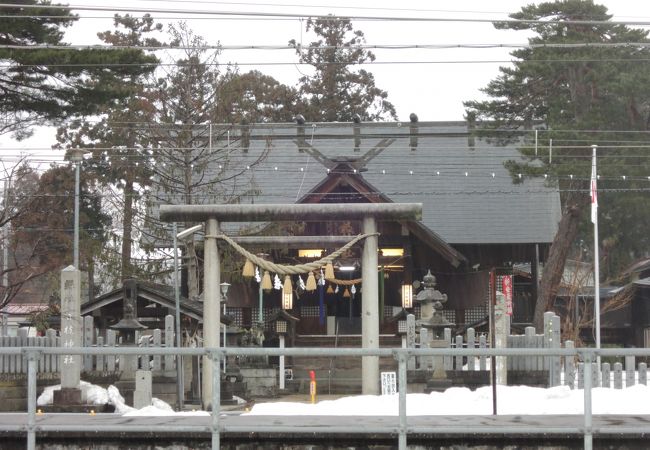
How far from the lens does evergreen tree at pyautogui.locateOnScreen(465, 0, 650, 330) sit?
37125 mm

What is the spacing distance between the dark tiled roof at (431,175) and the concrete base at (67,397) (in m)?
18.1

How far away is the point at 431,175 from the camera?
1768 inches

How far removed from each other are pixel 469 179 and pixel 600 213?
260 inches

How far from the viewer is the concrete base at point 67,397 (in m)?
23.2

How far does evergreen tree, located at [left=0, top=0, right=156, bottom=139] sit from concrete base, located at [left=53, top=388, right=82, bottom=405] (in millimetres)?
6721

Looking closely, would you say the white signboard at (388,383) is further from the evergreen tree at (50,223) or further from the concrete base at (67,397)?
the evergreen tree at (50,223)

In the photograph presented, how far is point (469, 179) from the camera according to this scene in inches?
1773

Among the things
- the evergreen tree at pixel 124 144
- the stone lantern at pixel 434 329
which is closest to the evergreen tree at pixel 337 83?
the evergreen tree at pixel 124 144

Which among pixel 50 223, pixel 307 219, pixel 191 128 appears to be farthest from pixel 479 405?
pixel 50 223

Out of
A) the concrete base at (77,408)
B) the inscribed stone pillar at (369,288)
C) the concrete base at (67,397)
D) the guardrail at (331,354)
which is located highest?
the inscribed stone pillar at (369,288)

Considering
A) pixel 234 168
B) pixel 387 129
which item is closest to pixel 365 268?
pixel 234 168

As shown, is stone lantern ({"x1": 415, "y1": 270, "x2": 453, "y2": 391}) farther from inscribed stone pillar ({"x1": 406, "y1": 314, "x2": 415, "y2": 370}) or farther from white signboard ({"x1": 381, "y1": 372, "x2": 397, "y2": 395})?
white signboard ({"x1": 381, "y1": 372, "x2": 397, "y2": 395})

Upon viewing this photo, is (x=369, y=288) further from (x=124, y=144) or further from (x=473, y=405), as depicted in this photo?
(x=124, y=144)

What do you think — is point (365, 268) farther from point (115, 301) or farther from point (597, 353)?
point (115, 301)
